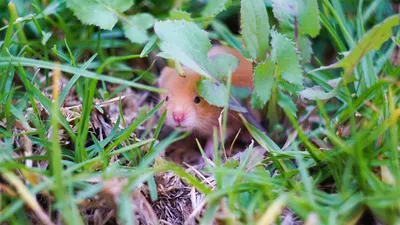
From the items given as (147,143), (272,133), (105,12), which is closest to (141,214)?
(147,143)

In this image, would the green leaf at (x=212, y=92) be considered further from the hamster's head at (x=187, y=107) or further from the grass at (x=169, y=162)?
the hamster's head at (x=187, y=107)

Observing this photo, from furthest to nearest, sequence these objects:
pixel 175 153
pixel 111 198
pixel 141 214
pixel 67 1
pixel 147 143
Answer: pixel 175 153
pixel 67 1
pixel 147 143
pixel 141 214
pixel 111 198

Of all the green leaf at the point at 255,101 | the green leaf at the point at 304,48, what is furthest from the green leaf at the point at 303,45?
the green leaf at the point at 255,101

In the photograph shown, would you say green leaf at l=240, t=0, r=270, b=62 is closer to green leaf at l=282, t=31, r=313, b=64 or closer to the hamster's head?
green leaf at l=282, t=31, r=313, b=64

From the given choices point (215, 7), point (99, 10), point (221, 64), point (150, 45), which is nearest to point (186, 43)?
point (221, 64)

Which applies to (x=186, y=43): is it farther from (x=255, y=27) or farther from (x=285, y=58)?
(x=285, y=58)

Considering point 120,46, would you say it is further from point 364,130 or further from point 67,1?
point 364,130
